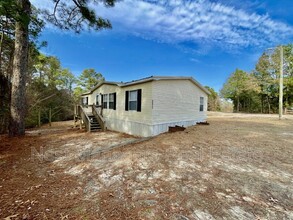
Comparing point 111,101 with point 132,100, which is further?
point 111,101

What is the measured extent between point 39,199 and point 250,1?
14426 mm

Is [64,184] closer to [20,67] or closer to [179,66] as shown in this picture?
[20,67]

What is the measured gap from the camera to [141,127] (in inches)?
371

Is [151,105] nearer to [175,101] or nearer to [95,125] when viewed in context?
[175,101]

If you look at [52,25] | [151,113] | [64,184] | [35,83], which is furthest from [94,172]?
[35,83]

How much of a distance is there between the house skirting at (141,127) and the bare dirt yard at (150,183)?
10.0ft

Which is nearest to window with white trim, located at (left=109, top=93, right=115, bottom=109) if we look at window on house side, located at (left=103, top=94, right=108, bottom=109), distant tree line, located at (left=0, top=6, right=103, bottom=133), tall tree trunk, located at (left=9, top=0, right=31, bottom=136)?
window on house side, located at (left=103, top=94, right=108, bottom=109)

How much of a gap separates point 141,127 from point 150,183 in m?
6.09

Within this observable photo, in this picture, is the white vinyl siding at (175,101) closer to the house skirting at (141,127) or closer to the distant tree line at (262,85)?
the house skirting at (141,127)

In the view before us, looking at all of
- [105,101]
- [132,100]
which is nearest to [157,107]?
[132,100]

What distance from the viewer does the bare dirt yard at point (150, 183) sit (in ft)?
8.13

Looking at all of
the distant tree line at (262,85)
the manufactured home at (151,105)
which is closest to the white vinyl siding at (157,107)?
the manufactured home at (151,105)

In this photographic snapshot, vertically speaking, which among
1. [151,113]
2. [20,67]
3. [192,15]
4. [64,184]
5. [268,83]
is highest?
[192,15]

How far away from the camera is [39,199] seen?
2805mm
